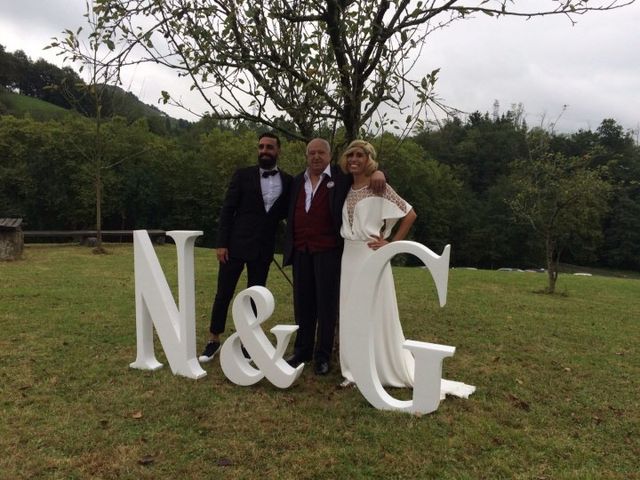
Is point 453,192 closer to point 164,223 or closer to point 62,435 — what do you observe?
point 164,223

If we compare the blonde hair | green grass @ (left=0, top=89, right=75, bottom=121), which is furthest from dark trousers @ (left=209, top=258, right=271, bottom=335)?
green grass @ (left=0, top=89, right=75, bottom=121)

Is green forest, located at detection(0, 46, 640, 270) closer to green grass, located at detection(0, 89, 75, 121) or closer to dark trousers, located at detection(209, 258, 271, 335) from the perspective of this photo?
green grass, located at detection(0, 89, 75, 121)

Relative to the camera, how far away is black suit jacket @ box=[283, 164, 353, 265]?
391 cm

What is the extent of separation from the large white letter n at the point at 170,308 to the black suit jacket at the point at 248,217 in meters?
0.39

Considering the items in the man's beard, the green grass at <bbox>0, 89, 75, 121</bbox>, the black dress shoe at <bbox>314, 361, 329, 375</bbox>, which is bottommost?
the black dress shoe at <bbox>314, 361, 329, 375</bbox>

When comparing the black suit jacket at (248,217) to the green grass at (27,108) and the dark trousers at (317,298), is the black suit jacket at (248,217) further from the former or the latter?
the green grass at (27,108)

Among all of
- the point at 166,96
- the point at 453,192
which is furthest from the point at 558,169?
the point at 453,192

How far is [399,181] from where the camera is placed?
37.8 m

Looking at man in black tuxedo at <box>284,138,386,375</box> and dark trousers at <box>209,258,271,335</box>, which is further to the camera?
dark trousers at <box>209,258,271,335</box>

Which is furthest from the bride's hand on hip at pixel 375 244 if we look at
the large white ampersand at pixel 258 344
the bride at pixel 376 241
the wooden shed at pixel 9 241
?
the wooden shed at pixel 9 241

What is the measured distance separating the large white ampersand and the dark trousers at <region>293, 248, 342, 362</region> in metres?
0.47

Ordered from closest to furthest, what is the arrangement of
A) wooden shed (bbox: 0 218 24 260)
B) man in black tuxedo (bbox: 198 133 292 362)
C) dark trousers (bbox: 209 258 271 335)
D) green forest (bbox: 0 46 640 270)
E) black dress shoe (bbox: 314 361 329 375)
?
1. black dress shoe (bbox: 314 361 329 375)
2. man in black tuxedo (bbox: 198 133 292 362)
3. dark trousers (bbox: 209 258 271 335)
4. wooden shed (bbox: 0 218 24 260)
5. green forest (bbox: 0 46 640 270)

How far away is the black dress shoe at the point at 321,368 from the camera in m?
4.23

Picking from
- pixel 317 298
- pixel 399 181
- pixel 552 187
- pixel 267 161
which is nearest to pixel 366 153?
pixel 267 161
